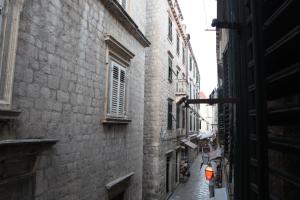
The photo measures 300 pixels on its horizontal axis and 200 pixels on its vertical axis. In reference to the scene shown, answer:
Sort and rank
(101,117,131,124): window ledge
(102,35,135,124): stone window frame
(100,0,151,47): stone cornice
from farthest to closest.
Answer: (100,0,151,47): stone cornice → (102,35,135,124): stone window frame → (101,117,131,124): window ledge

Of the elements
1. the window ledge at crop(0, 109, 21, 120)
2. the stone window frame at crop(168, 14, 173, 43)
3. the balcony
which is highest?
the stone window frame at crop(168, 14, 173, 43)

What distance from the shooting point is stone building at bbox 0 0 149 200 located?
3967 mm

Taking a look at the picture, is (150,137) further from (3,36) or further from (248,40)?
(248,40)

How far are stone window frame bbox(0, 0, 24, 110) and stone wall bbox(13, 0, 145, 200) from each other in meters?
0.17

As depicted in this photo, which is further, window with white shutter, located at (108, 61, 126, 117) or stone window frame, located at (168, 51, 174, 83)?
stone window frame, located at (168, 51, 174, 83)

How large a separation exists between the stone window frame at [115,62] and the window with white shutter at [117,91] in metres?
0.07

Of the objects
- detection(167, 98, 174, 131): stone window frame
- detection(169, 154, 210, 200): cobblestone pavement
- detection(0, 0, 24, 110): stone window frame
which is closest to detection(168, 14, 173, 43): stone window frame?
detection(167, 98, 174, 131): stone window frame

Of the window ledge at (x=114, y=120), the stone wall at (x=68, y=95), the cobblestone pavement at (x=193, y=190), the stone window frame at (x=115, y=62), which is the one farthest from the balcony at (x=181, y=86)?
the stone wall at (x=68, y=95)

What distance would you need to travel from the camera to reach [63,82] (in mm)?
5316

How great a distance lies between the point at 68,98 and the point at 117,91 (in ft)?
8.00

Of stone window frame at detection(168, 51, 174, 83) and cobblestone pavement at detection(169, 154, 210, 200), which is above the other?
stone window frame at detection(168, 51, 174, 83)

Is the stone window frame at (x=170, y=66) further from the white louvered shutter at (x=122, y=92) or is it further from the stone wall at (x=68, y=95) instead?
the stone wall at (x=68, y=95)

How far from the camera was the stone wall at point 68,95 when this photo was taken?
173 inches

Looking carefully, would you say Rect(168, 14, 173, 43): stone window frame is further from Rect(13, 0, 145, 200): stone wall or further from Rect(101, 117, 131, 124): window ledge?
Rect(101, 117, 131, 124): window ledge
